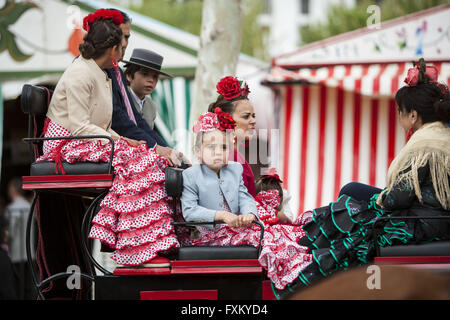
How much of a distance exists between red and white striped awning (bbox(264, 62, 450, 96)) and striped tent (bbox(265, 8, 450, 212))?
1 cm

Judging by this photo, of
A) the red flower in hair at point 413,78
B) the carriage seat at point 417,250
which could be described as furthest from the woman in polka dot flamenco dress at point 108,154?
the red flower in hair at point 413,78

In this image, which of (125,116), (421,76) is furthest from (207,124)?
(421,76)

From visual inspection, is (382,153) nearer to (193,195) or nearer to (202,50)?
(202,50)

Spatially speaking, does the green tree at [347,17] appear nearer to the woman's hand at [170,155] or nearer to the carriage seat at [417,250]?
the woman's hand at [170,155]

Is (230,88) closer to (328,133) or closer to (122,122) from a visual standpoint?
(122,122)

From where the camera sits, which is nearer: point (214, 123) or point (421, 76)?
point (214, 123)

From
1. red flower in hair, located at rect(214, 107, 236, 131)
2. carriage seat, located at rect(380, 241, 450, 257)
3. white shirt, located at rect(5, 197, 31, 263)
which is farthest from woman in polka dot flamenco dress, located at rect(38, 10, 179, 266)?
white shirt, located at rect(5, 197, 31, 263)

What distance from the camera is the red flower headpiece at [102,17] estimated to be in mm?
3566

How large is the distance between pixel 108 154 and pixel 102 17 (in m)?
0.87

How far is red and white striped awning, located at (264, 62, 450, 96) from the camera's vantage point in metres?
6.80

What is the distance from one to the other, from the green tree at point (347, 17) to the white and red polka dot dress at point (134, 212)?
19326 millimetres

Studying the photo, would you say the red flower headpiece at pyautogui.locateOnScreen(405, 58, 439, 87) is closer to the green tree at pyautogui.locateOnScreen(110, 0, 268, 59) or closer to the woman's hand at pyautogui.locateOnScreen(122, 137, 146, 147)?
the woman's hand at pyautogui.locateOnScreen(122, 137, 146, 147)

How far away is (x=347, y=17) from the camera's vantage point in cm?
2405

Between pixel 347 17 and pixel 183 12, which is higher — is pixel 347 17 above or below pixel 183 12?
below
